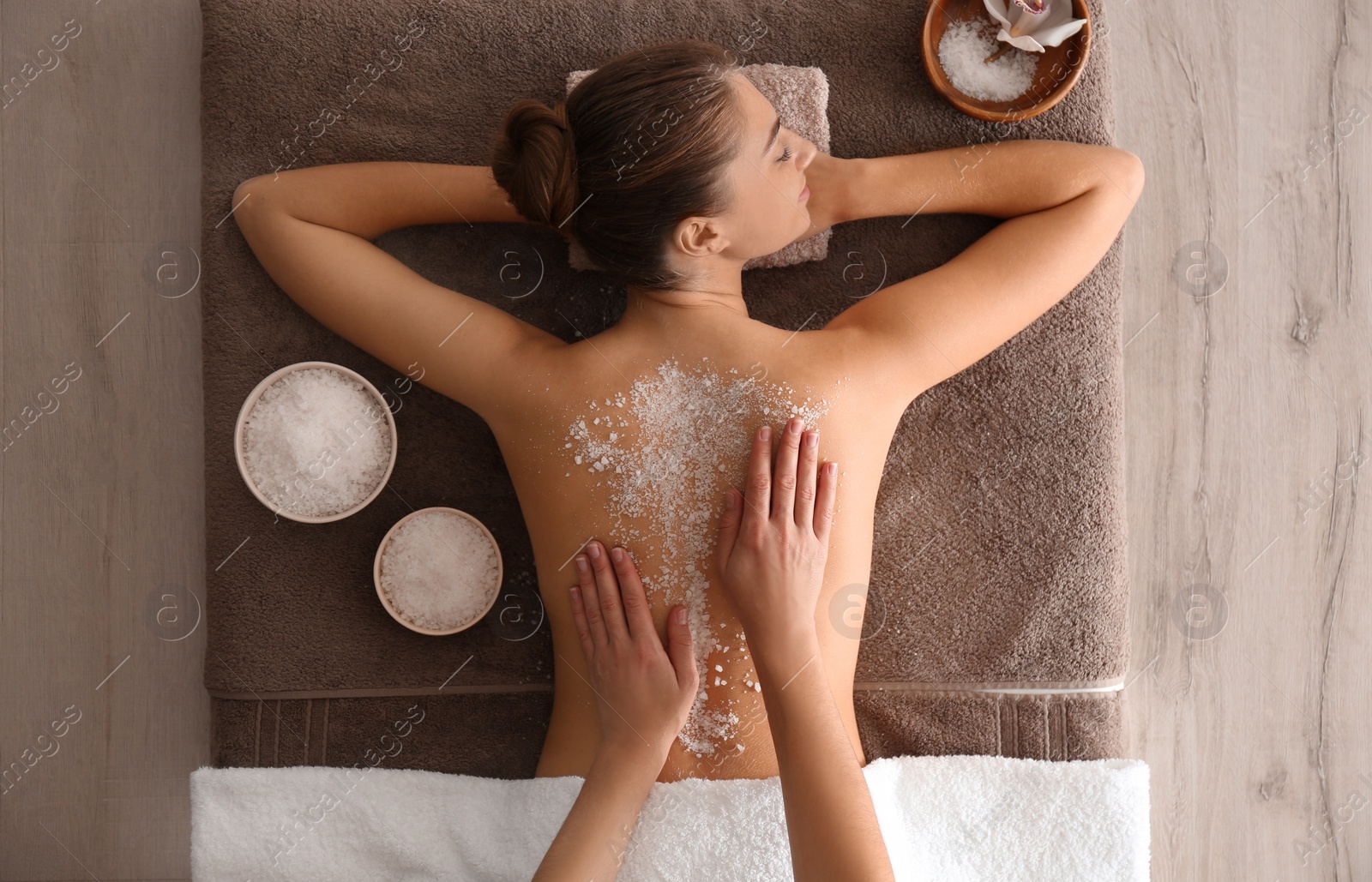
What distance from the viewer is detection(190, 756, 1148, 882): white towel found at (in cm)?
124

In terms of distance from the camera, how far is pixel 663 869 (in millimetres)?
Answer: 1112

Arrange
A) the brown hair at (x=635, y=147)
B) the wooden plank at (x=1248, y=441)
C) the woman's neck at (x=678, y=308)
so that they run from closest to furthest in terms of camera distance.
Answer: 1. the brown hair at (x=635, y=147)
2. the woman's neck at (x=678, y=308)
3. the wooden plank at (x=1248, y=441)

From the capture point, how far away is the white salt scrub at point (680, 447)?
110cm

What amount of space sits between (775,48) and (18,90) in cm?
137

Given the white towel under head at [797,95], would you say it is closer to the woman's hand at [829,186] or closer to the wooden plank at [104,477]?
the woman's hand at [829,186]

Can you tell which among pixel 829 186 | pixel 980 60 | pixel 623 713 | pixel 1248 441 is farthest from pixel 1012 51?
pixel 623 713

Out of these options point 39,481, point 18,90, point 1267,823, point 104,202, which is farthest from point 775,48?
point 1267,823

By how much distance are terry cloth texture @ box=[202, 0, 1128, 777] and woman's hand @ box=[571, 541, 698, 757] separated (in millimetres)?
252

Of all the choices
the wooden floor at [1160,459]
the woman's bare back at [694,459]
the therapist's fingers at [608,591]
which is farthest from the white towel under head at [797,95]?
the wooden floor at [1160,459]

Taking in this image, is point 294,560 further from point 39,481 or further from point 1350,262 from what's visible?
point 1350,262

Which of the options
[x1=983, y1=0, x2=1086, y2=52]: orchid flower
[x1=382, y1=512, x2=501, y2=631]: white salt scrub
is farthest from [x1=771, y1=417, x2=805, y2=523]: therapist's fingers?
[x1=983, y1=0, x2=1086, y2=52]: orchid flower

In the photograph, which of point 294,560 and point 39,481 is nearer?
point 294,560

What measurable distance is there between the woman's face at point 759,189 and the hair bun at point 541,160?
17cm

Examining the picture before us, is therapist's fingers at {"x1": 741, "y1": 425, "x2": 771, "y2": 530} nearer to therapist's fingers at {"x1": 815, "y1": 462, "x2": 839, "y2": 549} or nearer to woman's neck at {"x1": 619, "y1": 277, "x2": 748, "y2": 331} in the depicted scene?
therapist's fingers at {"x1": 815, "y1": 462, "x2": 839, "y2": 549}
